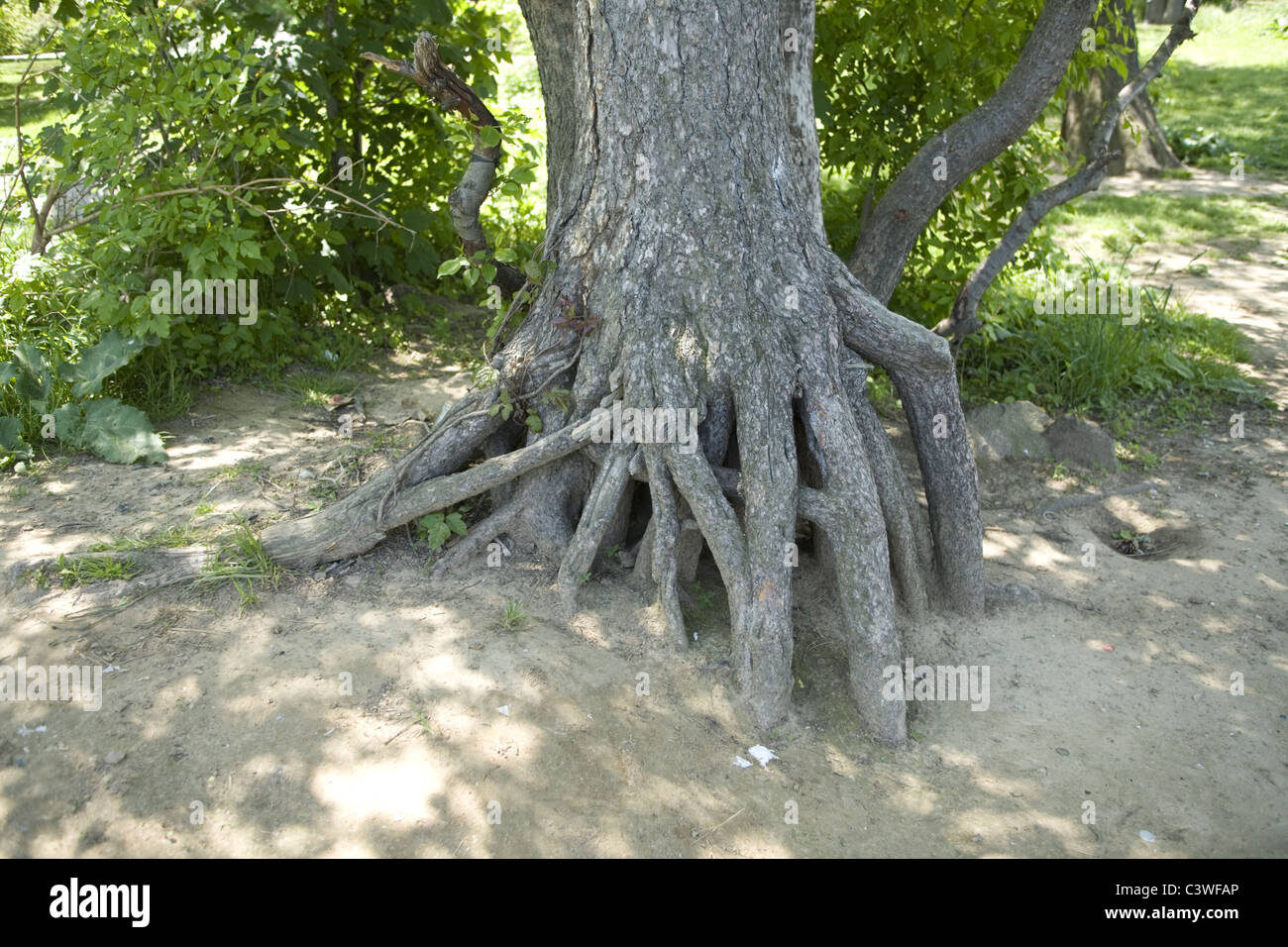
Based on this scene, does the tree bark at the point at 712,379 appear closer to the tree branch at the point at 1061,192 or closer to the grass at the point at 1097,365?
the tree branch at the point at 1061,192

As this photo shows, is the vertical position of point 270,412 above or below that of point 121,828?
above

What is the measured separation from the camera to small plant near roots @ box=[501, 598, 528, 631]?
416 cm

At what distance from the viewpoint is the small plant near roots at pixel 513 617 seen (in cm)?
416

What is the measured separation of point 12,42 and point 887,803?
34.0 feet

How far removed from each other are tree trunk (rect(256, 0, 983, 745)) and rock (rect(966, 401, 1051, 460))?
1536 millimetres

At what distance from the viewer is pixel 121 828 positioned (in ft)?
10.8

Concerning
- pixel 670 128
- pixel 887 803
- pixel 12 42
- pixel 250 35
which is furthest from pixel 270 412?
pixel 12 42

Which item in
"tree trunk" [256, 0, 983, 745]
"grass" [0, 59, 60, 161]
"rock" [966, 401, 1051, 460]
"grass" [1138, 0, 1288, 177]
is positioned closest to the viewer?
"tree trunk" [256, 0, 983, 745]

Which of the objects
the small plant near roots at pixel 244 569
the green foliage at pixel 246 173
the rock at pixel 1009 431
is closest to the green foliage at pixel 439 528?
the small plant near roots at pixel 244 569

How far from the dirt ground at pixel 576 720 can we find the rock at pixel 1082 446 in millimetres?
951

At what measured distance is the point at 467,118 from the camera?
15.2 feet

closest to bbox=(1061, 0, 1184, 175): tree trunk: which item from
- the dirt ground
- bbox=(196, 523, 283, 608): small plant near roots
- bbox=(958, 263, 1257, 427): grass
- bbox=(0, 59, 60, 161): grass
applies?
bbox=(958, 263, 1257, 427): grass

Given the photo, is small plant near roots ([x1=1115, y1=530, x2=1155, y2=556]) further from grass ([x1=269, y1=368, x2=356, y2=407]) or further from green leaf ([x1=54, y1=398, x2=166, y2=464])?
green leaf ([x1=54, y1=398, x2=166, y2=464])

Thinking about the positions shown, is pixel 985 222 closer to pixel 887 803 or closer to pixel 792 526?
pixel 792 526
